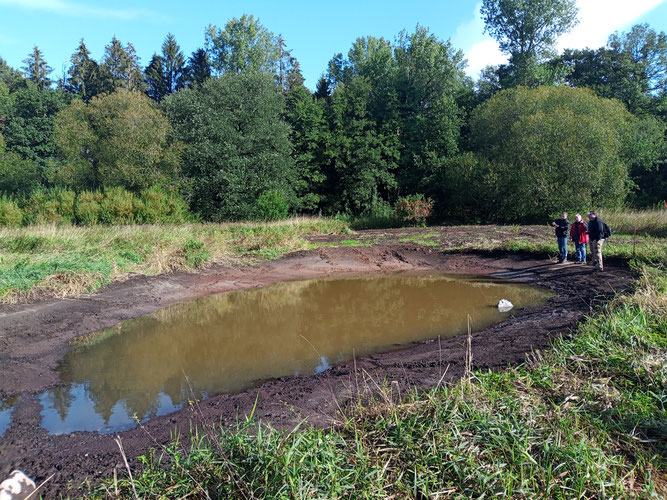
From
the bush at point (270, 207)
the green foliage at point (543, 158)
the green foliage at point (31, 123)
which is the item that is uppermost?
the green foliage at point (31, 123)

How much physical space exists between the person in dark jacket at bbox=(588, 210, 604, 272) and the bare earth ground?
1.34ft

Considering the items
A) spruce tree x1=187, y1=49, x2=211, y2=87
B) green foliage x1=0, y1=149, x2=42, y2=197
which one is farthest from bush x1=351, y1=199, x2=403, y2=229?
spruce tree x1=187, y1=49, x2=211, y2=87

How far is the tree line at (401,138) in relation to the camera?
2684 cm

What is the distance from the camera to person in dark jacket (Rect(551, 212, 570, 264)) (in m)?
14.2

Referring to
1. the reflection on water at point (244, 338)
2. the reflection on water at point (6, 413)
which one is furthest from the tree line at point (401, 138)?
the reflection on water at point (6, 413)

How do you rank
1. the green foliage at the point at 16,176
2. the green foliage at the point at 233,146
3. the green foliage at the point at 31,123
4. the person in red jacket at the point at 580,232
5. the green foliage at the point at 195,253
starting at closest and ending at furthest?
the person in red jacket at the point at 580,232
the green foliage at the point at 195,253
the green foliage at the point at 233,146
the green foliage at the point at 16,176
the green foliage at the point at 31,123

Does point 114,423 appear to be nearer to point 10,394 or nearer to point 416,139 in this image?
point 10,394

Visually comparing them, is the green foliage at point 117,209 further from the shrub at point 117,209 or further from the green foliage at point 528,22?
the green foliage at point 528,22

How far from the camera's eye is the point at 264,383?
695 centimetres

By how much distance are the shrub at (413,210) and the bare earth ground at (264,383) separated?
425 inches

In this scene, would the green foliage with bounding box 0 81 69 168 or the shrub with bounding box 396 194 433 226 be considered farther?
the green foliage with bounding box 0 81 69 168

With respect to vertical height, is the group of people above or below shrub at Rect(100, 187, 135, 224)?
below

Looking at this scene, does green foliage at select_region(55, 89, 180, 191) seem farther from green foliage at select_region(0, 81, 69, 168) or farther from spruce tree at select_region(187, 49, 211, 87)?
spruce tree at select_region(187, 49, 211, 87)

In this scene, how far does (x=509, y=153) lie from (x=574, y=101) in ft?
17.5
